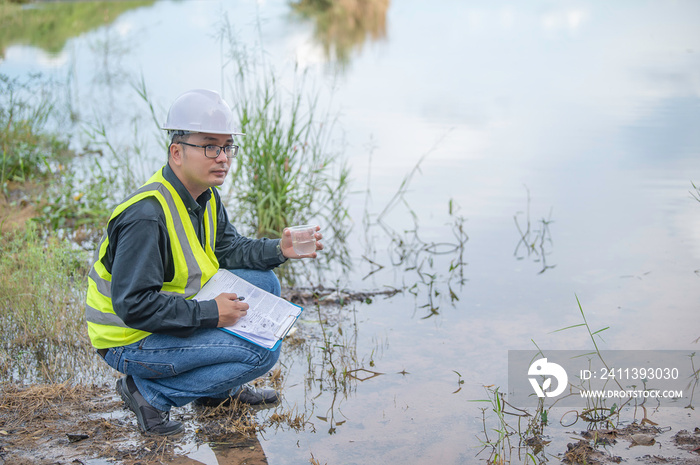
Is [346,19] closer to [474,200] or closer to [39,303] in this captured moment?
[474,200]

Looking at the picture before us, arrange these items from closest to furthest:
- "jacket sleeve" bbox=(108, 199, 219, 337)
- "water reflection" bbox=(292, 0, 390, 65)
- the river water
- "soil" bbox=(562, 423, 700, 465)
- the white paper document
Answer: "jacket sleeve" bbox=(108, 199, 219, 337)
"soil" bbox=(562, 423, 700, 465)
the white paper document
the river water
"water reflection" bbox=(292, 0, 390, 65)

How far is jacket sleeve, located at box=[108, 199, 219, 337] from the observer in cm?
263

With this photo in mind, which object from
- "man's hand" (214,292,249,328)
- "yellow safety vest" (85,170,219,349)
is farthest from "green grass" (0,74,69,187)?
"man's hand" (214,292,249,328)

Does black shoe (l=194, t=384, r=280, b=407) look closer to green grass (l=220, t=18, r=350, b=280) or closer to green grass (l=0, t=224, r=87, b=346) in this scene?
green grass (l=0, t=224, r=87, b=346)

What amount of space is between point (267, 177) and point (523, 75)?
26.1 feet

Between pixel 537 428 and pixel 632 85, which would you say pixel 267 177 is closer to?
pixel 537 428

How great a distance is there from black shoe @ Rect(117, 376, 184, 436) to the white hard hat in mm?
1147

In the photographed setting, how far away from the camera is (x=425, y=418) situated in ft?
10.6

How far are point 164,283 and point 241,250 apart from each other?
0.49 m

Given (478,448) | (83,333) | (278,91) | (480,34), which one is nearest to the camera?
(478,448)

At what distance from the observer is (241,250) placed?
331cm

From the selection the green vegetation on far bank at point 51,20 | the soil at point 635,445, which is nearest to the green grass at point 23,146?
the soil at point 635,445

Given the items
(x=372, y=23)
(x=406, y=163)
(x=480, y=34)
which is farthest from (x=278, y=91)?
(x=372, y=23)

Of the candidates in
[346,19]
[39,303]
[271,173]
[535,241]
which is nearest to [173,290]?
[39,303]
